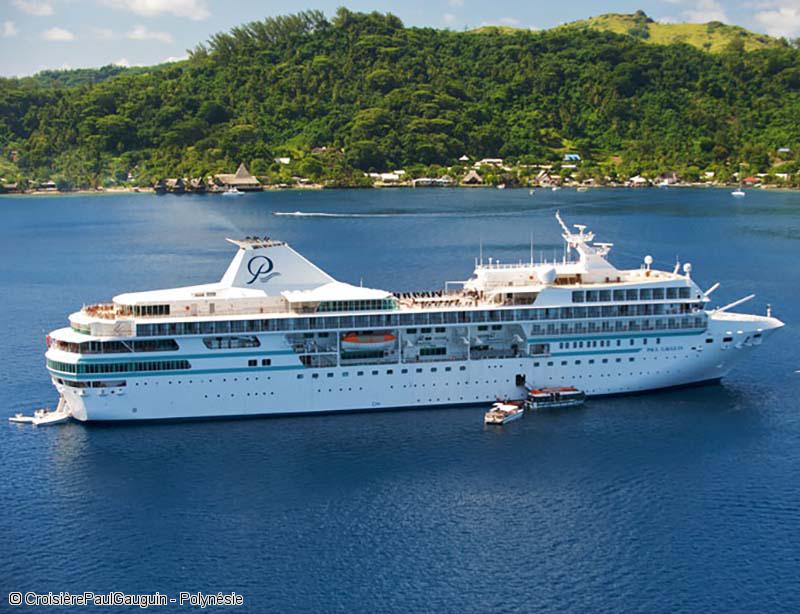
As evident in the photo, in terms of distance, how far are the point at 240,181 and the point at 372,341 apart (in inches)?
5152

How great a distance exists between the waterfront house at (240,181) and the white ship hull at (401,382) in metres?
129

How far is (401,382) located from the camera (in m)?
44.0

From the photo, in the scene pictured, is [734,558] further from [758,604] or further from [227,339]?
[227,339]

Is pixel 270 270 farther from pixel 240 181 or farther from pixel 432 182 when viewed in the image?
pixel 432 182

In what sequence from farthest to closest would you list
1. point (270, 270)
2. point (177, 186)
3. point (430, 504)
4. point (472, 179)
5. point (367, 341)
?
1. point (472, 179)
2. point (177, 186)
3. point (270, 270)
4. point (367, 341)
5. point (430, 504)

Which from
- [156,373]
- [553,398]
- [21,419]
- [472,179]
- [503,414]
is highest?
[472,179]

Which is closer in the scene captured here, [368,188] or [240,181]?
[240,181]

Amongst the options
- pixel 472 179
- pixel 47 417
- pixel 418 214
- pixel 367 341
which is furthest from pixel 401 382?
pixel 472 179

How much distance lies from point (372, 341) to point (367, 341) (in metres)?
0.22

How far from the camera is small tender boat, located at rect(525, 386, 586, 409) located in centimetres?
4438

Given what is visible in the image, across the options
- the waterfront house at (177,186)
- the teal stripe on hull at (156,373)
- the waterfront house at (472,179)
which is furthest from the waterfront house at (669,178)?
the teal stripe on hull at (156,373)

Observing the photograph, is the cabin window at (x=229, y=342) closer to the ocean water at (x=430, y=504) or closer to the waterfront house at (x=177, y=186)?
the ocean water at (x=430, y=504)

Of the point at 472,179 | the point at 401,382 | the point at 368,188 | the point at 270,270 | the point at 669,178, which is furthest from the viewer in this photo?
the point at 669,178

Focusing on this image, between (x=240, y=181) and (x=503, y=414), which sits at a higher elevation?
(x=240, y=181)
